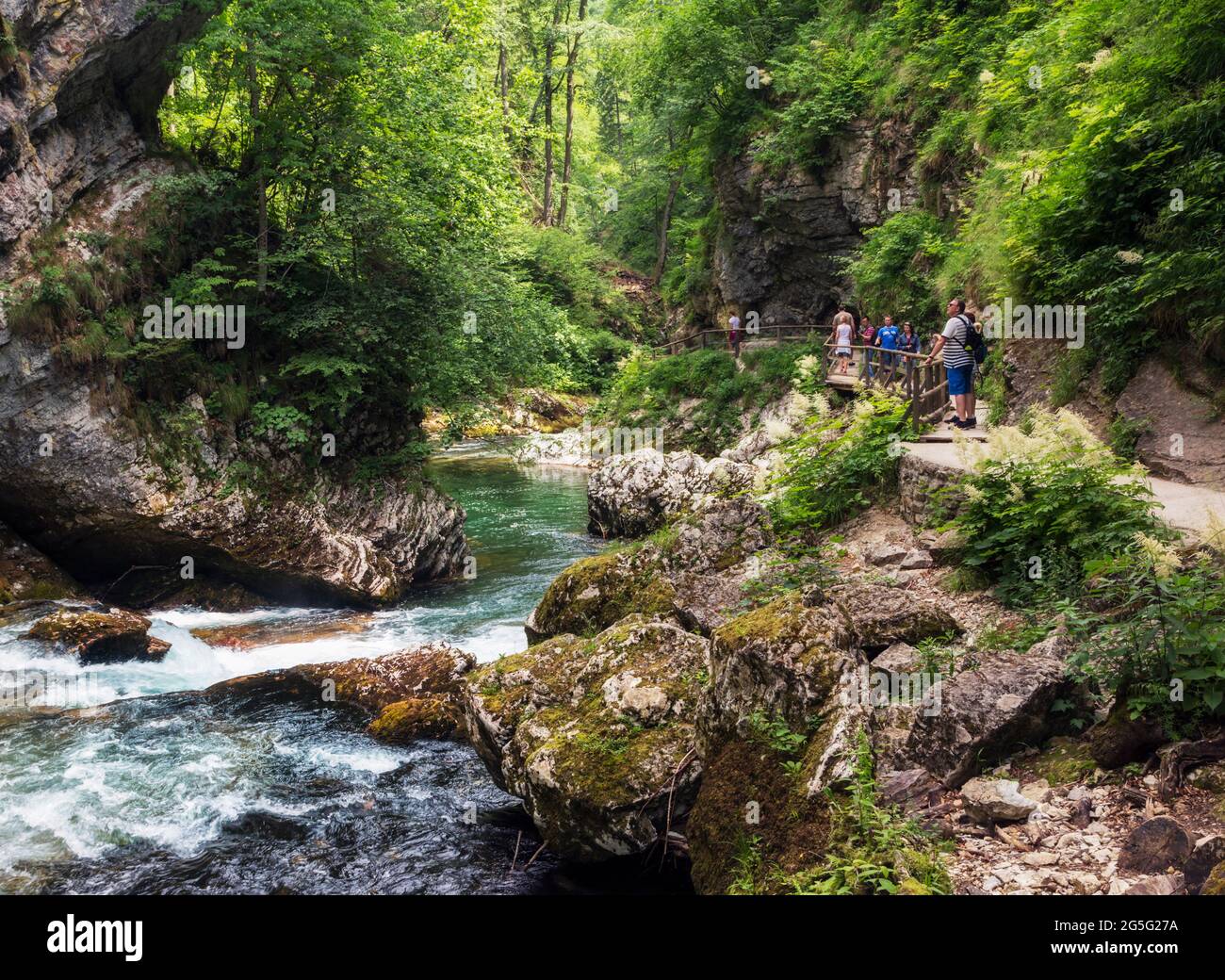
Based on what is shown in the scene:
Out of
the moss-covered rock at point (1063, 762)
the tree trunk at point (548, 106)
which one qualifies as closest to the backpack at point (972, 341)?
the moss-covered rock at point (1063, 762)

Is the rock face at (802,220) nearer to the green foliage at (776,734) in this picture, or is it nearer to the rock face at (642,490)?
the rock face at (642,490)

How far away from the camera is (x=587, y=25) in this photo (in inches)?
1626

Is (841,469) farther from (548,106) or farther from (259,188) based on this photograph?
(548,106)

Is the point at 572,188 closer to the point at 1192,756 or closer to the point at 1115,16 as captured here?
the point at 1115,16

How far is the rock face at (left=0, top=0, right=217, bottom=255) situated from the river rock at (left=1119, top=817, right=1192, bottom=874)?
1607cm

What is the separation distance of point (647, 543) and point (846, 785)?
211 inches

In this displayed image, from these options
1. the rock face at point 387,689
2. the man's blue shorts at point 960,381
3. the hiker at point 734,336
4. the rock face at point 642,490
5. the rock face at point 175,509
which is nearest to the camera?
the rock face at point 387,689

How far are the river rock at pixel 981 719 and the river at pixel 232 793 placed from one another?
255 centimetres

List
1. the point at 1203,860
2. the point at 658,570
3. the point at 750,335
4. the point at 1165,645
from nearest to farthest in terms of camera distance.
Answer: the point at 1203,860
the point at 1165,645
the point at 658,570
the point at 750,335

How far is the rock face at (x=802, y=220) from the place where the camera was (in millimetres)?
24688

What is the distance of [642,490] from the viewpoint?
20.2 meters

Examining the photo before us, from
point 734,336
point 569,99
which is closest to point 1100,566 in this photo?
point 734,336

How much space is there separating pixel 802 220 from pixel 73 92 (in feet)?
70.1
